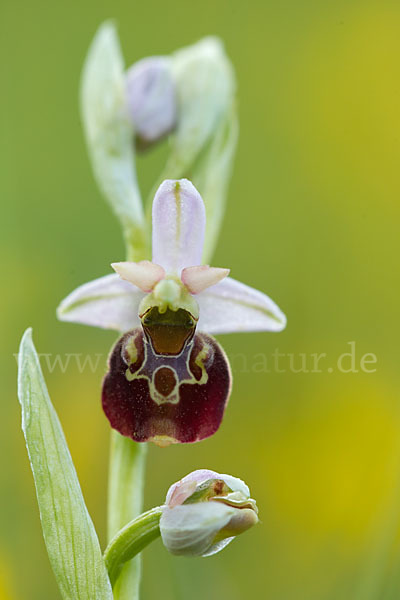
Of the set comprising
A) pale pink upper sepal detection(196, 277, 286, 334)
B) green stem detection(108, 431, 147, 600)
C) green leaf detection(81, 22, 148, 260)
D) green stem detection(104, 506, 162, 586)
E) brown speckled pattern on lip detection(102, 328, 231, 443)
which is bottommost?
green stem detection(104, 506, 162, 586)

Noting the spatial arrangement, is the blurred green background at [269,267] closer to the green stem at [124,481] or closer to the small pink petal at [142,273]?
the green stem at [124,481]

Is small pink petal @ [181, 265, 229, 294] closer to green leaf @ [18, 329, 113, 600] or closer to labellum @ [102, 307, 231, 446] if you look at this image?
labellum @ [102, 307, 231, 446]

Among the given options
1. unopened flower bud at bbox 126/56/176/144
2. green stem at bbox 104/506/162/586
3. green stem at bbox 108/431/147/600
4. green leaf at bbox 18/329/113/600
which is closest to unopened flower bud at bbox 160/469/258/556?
green stem at bbox 104/506/162/586

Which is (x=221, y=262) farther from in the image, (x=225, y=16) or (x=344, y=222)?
(x=225, y=16)

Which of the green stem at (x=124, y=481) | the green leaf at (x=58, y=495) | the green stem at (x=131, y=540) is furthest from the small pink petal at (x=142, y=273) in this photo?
the green stem at (x=131, y=540)

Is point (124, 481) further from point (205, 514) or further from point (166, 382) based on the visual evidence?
point (205, 514)

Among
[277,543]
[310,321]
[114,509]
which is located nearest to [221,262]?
[310,321]
